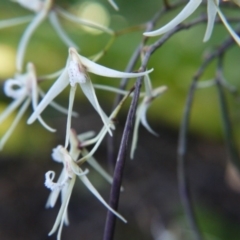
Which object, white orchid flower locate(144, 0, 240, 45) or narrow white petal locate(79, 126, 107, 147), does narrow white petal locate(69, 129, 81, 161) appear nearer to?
narrow white petal locate(79, 126, 107, 147)

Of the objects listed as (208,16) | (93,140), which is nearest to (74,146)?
(93,140)

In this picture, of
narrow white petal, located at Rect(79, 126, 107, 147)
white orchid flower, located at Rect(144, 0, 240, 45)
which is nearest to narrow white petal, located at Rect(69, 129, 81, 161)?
narrow white petal, located at Rect(79, 126, 107, 147)

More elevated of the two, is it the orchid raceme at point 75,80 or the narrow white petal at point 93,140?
the orchid raceme at point 75,80

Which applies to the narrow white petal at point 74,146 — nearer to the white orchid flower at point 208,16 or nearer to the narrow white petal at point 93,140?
the narrow white petal at point 93,140

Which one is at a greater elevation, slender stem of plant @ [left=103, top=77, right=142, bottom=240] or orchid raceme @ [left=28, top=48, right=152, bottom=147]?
orchid raceme @ [left=28, top=48, right=152, bottom=147]

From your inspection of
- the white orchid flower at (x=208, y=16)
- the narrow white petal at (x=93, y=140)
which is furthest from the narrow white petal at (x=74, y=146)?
the white orchid flower at (x=208, y=16)

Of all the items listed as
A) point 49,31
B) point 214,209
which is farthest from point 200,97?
point 49,31

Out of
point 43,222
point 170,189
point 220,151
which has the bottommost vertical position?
point 43,222

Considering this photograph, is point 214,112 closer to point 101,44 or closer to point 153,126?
point 153,126

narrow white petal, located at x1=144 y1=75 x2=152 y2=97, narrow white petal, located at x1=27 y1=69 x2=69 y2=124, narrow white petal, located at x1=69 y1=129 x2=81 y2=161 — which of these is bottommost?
narrow white petal, located at x1=69 y1=129 x2=81 y2=161

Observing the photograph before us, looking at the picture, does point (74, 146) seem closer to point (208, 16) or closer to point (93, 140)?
point (93, 140)

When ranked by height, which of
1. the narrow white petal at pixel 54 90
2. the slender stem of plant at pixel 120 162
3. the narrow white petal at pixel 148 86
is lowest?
the slender stem of plant at pixel 120 162
